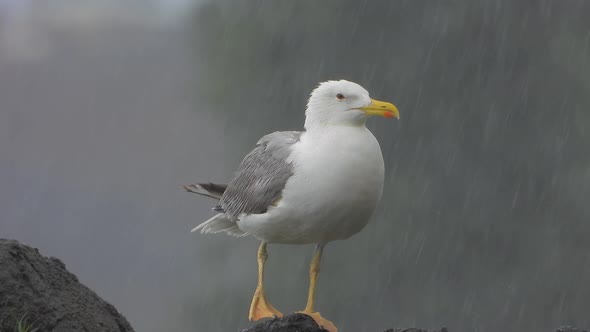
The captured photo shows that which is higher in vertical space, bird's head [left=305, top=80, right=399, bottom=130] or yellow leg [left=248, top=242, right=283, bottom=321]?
bird's head [left=305, top=80, right=399, bottom=130]

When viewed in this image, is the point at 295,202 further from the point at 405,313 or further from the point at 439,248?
the point at 439,248

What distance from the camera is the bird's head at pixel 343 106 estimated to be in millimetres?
4512

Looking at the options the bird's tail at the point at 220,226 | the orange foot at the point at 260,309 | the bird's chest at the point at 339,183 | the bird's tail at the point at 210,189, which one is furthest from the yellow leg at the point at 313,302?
the bird's tail at the point at 210,189

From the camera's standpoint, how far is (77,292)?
3.68 m

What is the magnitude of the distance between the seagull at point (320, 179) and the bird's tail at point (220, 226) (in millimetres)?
482

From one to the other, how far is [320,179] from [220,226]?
1298mm

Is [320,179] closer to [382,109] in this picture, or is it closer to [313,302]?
[382,109]

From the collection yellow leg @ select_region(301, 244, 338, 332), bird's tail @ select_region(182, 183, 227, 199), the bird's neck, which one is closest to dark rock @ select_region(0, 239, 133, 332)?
yellow leg @ select_region(301, 244, 338, 332)

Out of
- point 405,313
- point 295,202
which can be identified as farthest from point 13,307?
point 405,313

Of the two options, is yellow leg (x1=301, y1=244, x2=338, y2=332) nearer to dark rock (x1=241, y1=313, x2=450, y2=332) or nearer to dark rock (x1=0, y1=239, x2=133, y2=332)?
dark rock (x1=241, y1=313, x2=450, y2=332)

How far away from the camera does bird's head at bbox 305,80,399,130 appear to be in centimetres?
451

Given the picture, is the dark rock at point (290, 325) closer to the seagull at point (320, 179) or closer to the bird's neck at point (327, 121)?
the seagull at point (320, 179)

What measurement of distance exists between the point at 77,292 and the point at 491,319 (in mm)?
10884

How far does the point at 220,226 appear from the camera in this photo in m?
5.54
